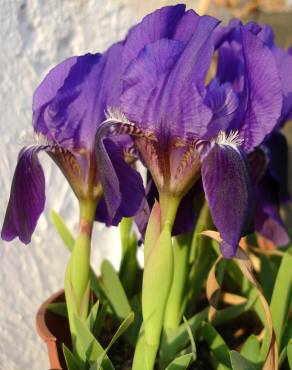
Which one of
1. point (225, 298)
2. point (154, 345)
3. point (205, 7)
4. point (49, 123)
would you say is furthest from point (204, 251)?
point (205, 7)

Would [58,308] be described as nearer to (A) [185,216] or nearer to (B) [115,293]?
(B) [115,293]

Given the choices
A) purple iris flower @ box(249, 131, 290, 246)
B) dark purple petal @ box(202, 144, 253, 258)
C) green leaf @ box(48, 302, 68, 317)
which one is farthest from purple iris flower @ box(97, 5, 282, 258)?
green leaf @ box(48, 302, 68, 317)

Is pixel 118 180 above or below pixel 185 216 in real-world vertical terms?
above

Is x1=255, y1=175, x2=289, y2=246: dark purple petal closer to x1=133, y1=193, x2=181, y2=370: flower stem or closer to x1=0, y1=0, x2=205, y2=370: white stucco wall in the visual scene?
x1=133, y1=193, x2=181, y2=370: flower stem

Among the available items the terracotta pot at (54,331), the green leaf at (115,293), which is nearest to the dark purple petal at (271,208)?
the green leaf at (115,293)

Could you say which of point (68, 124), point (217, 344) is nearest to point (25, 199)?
point (68, 124)

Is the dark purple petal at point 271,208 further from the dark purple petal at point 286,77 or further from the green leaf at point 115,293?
the green leaf at point 115,293

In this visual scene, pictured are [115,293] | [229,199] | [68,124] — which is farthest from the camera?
[115,293]

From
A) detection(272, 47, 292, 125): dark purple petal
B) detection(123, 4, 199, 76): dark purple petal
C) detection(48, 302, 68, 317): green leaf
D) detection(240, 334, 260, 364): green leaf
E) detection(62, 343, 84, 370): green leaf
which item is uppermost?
detection(123, 4, 199, 76): dark purple petal
